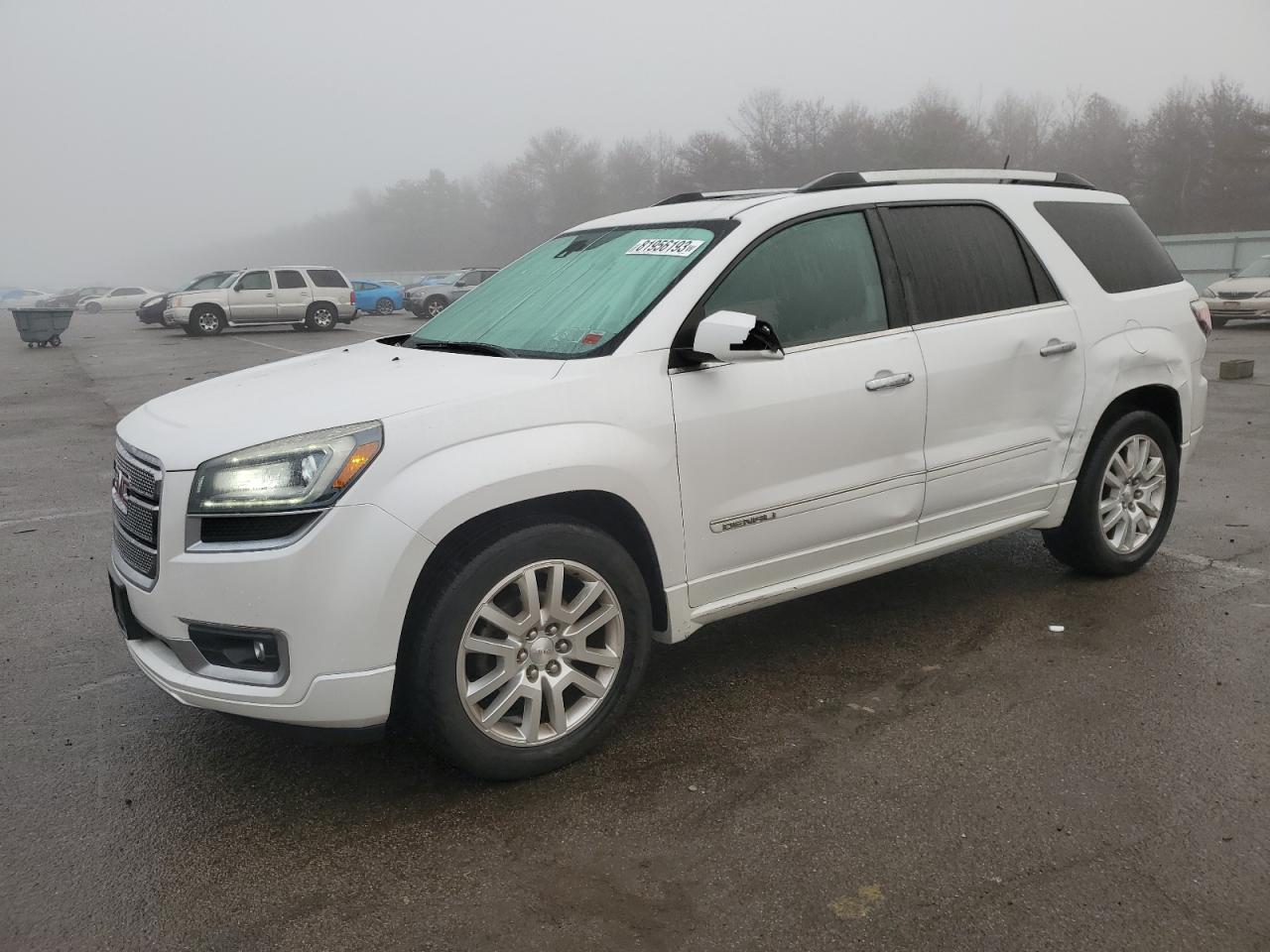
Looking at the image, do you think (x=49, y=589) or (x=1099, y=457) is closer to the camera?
(x=1099, y=457)

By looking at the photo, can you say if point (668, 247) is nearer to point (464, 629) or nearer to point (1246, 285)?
point (464, 629)

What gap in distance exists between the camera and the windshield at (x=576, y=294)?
3658mm

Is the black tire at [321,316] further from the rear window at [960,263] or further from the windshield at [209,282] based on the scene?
the rear window at [960,263]

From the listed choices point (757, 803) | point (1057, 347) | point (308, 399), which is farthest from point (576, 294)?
point (1057, 347)

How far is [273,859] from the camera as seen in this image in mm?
2945

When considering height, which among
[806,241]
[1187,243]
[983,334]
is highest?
[806,241]

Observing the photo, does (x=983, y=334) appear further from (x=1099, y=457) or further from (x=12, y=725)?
(x=12, y=725)

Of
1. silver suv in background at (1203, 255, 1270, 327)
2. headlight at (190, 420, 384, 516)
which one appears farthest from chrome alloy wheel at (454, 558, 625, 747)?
silver suv in background at (1203, 255, 1270, 327)

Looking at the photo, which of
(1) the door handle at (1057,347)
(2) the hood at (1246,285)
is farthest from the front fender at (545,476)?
(2) the hood at (1246,285)

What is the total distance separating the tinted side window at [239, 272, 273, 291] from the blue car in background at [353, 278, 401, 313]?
9.34 metres

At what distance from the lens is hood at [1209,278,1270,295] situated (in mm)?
20562

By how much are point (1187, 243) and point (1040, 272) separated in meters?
33.9

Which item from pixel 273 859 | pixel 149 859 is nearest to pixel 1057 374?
pixel 273 859

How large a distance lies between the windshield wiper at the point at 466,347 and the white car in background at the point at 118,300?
166ft
